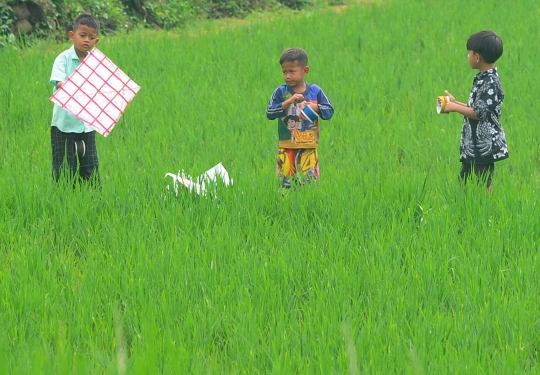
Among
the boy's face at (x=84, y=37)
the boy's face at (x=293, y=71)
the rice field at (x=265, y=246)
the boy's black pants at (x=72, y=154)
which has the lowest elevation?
the rice field at (x=265, y=246)

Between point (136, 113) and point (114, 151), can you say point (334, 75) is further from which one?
point (114, 151)

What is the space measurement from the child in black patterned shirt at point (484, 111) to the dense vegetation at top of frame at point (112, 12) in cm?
567

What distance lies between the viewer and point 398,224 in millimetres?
4156

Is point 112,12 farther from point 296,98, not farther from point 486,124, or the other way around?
point 486,124

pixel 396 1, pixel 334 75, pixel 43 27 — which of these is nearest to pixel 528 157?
pixel 334 75

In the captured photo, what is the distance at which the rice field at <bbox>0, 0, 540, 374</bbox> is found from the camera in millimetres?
2920

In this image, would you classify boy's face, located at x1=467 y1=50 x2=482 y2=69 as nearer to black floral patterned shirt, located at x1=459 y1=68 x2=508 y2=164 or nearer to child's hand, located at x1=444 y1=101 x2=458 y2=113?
black floral patterned shirt, located at x1=459 y1=68 x2=508 y2=164

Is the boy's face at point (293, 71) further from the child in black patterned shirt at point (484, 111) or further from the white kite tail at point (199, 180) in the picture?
the child in black patterned shirt at point (484, 111)

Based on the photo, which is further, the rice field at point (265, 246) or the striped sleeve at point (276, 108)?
the striped sleeve at point (276, 108)

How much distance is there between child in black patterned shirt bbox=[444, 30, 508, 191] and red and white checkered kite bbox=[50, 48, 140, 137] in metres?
1.86

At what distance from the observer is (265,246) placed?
3.93m

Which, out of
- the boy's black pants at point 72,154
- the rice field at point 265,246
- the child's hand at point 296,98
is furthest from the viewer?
the boy's black pants at point 72,154

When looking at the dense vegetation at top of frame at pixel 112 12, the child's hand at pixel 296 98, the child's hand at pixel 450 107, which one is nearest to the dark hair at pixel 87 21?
the child's hand at pixel 296 98

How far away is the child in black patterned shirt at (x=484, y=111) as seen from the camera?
4.72 meters
